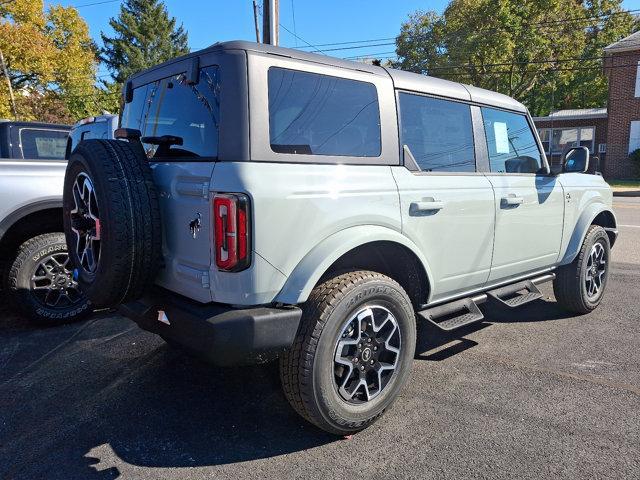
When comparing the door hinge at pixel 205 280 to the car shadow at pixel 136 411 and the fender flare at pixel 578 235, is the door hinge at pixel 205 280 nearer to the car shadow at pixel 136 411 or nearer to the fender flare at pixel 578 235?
the car shadow at pixel 136 411

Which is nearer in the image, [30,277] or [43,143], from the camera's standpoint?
[30,277]

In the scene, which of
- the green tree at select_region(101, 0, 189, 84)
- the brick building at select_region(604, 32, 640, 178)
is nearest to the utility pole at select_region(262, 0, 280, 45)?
the brick building at select_region(604, 32, 640, 178)

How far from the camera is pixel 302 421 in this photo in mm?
2924

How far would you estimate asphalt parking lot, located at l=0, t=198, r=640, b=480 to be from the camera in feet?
8.22

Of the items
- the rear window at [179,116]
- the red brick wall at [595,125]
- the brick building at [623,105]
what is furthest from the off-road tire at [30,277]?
the brick building at [623,105]

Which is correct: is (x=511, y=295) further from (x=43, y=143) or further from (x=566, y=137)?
(x=566, y=137)

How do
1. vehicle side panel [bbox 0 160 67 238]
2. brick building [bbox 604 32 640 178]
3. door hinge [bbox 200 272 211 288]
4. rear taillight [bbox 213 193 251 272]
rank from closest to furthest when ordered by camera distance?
rear taillight [bbox 213 193 251 272] < door hinge [bbox 200 272 211 288] < vehicle side panel [bbox 0 160 67 238] < brick building [bbox 604 32 640 178]

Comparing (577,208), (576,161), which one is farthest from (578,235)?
(576,161)

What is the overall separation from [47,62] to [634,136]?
3143 cm

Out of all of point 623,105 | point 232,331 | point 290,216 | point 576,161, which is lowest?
point 232,331

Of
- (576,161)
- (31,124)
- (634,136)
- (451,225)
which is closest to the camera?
(451,225)

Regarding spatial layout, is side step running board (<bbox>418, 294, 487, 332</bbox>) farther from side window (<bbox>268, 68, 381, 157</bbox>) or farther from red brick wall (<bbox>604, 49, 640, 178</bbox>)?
red brick wall (<bbox>604, 49, 640, 178</bbox>)

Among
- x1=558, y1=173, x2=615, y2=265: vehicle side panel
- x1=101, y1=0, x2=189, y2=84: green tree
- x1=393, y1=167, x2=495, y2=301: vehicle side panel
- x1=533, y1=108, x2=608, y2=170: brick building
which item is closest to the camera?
x1=393, y1=167, x2=495, y2=301: vehicle side panel

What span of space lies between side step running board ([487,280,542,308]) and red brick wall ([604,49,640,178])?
78.0ft
